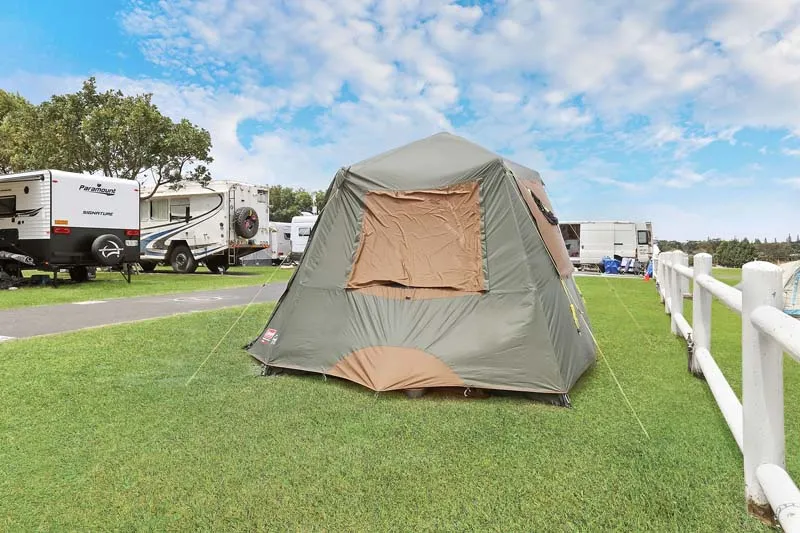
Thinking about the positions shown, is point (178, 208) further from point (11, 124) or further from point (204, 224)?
point (11, 124)

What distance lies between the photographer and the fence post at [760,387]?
→ 2.21 metres

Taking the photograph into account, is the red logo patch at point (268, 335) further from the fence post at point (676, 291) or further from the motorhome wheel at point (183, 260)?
the motorhome wheel at point (183, 260)

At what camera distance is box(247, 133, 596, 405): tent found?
4035 mm

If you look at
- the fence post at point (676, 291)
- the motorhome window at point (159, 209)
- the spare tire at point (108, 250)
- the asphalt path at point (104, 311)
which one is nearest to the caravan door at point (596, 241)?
the asphalt path at point (104, 311)

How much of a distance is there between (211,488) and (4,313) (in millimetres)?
8081

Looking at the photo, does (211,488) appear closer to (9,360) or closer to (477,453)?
(477,453)

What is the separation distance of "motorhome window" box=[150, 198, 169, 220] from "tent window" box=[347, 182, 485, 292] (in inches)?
643

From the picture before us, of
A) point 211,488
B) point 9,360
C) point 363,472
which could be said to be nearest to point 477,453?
point 363,472

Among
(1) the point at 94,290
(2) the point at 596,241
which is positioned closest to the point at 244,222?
(1) the point at 94,290

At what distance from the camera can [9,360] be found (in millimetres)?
5074

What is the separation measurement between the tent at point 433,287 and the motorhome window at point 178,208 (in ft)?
49.2

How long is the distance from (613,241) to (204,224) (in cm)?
1917

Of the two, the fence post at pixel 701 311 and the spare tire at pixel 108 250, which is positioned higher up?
the spare tire at pixel 108 250

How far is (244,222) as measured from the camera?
1767cm
